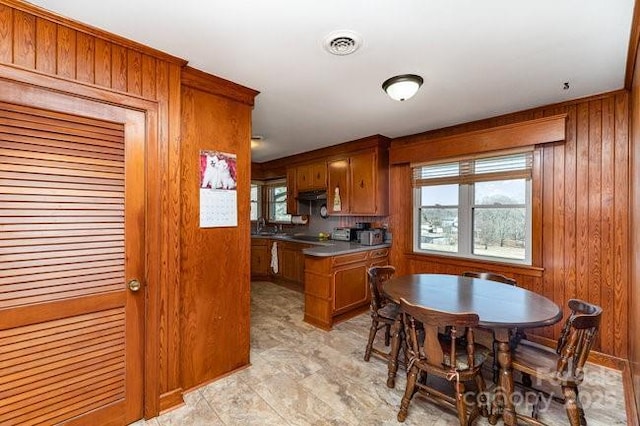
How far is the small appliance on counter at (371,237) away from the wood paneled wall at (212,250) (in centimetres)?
208

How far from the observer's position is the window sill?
3.01 meters

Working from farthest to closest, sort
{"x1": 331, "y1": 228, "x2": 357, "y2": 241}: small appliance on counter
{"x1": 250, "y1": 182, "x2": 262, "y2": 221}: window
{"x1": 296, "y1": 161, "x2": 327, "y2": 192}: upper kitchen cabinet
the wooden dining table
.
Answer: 1. {"x1": 250, "y1": 182, "x2": 262, "y2": 221}: window
2. {"x1": 296, "y1": 161, "x2": 327, "y2": 192}: upper kitchen cabinet
3. {"x1": 331, "y1": 228, "x2": 357, "y2": 241}: small appliance on counter
4. the wooden dining table

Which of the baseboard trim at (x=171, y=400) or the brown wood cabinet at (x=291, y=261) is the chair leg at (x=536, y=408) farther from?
the brown wood cabinet at (x=291, y=261)

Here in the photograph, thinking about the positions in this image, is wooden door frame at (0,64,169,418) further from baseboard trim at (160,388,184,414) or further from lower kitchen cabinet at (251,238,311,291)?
lower kitchen cabinet at (251,238,311,291)

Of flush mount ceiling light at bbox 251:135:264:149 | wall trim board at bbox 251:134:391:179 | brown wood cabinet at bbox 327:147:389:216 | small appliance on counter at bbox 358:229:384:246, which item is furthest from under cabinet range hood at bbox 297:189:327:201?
flush mount ceiling light at bbox 251:135:264:149

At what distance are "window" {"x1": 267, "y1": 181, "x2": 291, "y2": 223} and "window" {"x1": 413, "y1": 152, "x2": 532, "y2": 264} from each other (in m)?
2.97

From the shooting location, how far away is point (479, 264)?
338 centimetres

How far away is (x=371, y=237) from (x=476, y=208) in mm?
1370

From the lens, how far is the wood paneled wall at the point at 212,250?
7.06 feet

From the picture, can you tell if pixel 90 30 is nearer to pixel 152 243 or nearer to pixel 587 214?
pixel 152 243

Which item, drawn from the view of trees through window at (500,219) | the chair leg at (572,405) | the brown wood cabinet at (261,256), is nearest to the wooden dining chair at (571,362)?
the chair leg at (572,405)

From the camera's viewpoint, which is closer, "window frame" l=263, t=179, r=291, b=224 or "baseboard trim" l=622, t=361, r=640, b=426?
"baseboard trim" l=622, t=361, r=640, b=426

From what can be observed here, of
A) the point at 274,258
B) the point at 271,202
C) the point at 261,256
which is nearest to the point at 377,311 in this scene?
the point at 274,258

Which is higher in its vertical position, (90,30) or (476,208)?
(90,30)
